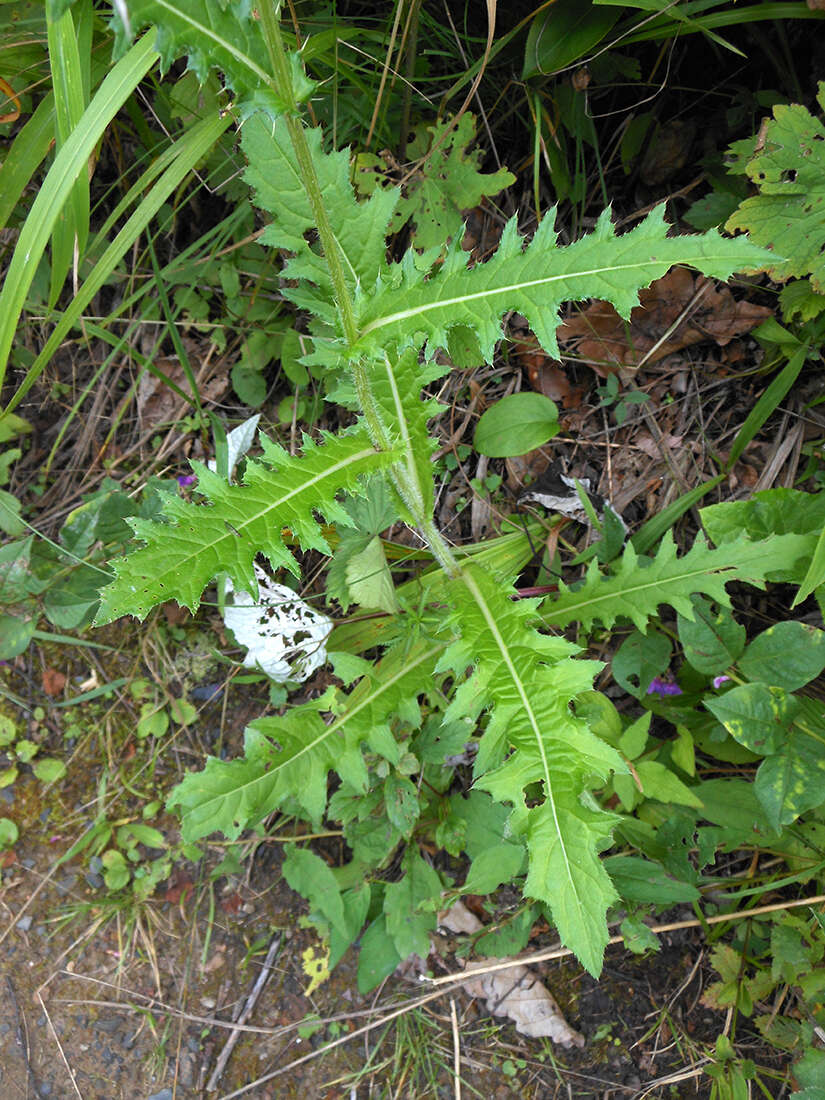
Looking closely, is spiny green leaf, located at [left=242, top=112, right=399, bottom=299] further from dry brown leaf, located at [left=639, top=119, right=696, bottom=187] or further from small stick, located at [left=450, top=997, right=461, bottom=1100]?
small stick, located at [left=450, top=997, right=461, bottom=1100]

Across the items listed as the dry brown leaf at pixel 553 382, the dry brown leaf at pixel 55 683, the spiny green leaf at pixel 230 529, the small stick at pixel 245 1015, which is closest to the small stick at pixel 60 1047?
the small stick at pixel 245 1015

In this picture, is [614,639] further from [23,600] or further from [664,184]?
[23,600]

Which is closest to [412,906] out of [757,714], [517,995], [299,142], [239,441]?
[517,995]

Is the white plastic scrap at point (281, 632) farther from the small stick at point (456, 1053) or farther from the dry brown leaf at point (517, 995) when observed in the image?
the small stick at point (456, 1053)

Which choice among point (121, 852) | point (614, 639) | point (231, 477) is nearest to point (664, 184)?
point (614, 639)

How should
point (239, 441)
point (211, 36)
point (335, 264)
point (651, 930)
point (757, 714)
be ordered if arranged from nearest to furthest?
point (211, 36) < point (335, 264) < point (757, 714) < point (651, 930) < point (239, 441)

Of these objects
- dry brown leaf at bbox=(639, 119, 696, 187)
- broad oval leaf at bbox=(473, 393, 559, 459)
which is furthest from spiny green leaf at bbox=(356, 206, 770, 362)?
dry brown leaf at bbox=(639, 119, 696, 187)

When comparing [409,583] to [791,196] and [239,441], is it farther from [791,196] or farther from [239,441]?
[791,196]
